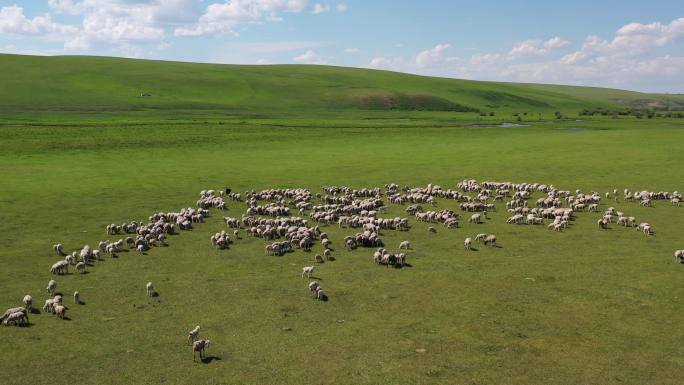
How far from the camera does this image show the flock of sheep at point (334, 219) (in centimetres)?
2211

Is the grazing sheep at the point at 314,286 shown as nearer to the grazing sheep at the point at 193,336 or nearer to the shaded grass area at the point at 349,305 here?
the shaded grass area at the point at 349,305

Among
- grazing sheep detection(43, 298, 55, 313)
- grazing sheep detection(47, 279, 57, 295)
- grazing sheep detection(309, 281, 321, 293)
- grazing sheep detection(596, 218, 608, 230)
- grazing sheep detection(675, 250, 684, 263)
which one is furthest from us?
grazing sheep detection(596, 218, 608, 230)

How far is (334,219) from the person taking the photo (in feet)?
99.6

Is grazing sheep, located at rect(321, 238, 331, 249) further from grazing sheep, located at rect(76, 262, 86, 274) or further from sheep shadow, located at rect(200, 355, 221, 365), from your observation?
sheep shadow, located at rect(200, 355, 221, 365)

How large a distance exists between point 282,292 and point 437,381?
728 centimetres

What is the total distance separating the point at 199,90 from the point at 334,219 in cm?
12480

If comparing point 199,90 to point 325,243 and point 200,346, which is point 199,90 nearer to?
point 325,243

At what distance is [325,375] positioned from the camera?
1358cm

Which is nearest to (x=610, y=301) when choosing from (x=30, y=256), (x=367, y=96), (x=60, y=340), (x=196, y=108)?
(x=60, y=340)

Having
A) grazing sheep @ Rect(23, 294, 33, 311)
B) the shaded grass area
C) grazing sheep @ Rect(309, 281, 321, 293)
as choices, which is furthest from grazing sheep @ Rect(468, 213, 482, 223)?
grazing sheep @ Rect(23, 294, 33, 311)

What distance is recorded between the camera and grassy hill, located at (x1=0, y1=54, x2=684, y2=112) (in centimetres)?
12131

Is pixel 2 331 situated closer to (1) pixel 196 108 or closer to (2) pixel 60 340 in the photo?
(2) pixel 60 340

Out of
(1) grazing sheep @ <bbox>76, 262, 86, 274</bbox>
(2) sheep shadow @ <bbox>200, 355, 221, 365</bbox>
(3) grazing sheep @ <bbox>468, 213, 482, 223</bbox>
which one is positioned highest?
(3) grazing sheep @ <bbox>468, 213, 482, 223</bbox>

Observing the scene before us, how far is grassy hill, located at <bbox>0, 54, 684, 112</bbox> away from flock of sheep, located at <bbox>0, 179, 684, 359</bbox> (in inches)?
3354
